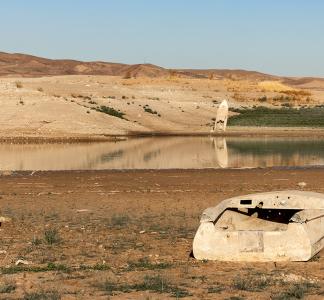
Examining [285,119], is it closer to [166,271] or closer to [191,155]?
[191,155]

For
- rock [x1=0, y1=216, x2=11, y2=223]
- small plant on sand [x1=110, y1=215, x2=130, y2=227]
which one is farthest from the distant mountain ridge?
rock [x1=0, y1=216, x2=11, y2=223]

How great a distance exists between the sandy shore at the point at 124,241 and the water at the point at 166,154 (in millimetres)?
4101

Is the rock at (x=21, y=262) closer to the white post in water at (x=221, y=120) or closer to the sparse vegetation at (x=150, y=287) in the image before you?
the sparse vegetation at (x=150, y=287)

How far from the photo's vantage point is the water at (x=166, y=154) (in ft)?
88.5

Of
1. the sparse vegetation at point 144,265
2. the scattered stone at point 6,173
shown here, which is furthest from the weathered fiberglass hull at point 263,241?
the scattered stone at point 6,173

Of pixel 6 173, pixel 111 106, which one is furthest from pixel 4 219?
pixel 111 106

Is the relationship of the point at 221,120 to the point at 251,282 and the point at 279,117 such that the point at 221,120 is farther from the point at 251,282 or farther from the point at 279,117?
the point at 251,282

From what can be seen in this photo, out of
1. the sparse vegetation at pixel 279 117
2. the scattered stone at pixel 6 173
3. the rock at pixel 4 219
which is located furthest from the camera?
the sparse vegetation at pixel 279 117

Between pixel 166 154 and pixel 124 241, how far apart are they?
18447 mm

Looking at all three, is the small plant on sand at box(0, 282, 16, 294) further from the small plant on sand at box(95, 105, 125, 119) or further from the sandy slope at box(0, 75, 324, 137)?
the small plant on sand at box(95, 105, 125, 119)

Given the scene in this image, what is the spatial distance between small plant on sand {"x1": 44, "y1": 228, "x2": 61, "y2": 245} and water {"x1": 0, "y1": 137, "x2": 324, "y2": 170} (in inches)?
505

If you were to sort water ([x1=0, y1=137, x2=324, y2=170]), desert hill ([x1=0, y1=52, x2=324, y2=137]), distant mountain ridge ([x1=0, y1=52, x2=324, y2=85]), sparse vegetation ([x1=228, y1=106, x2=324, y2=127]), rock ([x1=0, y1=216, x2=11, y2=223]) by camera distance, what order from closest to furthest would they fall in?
rock ([x1=0, y1=216, x2=11, y2=223]), water ([x1=0, y1=137, x2=324, y2=170]), desert hill ([x1=0, y1=52, x2=324, y2=137]), sparse vegetation ([x1=228, y1=106, x2=324, y2=127]), distant mountain ridge ([x1=0, y1=52, x2=324, y2=85])

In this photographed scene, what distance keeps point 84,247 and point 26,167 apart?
47.5ft

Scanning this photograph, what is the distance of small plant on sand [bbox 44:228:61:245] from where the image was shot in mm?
12250
